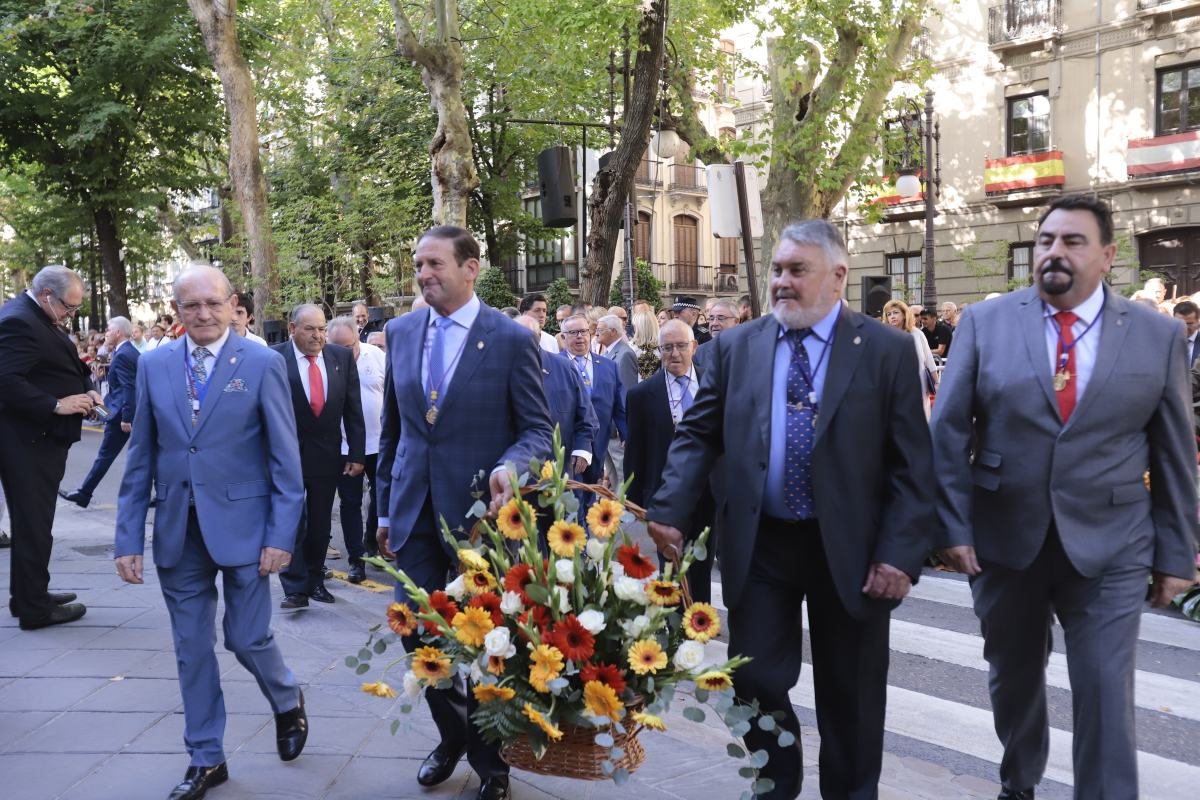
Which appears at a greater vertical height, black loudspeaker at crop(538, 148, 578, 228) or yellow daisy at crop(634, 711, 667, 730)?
black loudspeaker at crop(538, 148, 578, 228)

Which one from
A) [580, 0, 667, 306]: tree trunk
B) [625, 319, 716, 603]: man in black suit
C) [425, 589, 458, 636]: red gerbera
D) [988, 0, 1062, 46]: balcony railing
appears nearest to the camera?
[425, 589, 458, 636]: red gerbera

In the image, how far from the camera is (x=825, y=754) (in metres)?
3.84

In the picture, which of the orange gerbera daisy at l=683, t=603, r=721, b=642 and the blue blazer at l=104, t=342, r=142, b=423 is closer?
the orange gerbera daisy at l=683, t=603, r=721, b=642

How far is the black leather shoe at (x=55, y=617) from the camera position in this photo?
22.6ft

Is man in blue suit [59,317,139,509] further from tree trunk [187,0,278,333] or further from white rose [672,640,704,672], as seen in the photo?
white rose [672,640,704,672]

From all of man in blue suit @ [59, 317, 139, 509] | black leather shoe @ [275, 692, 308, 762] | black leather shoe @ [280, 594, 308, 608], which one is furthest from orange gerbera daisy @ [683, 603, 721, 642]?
man in blue suit @ [59, 317, 139, 509]

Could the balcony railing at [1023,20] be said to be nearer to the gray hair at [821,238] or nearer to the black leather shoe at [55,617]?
the black leather shoe at [55,617]

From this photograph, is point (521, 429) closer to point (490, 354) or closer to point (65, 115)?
point (490, 354)

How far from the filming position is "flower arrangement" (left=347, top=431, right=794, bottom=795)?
324 cm

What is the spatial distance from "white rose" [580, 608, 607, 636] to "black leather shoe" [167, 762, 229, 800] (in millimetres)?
1885

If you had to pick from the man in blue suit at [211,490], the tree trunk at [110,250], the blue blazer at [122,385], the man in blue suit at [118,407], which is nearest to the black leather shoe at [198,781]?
the man in blue suit at [211,490]

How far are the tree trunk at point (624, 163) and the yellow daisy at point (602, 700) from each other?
1108cm

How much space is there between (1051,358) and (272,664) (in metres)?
3.25

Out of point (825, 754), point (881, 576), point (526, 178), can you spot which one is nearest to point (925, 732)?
point (825, 754)
